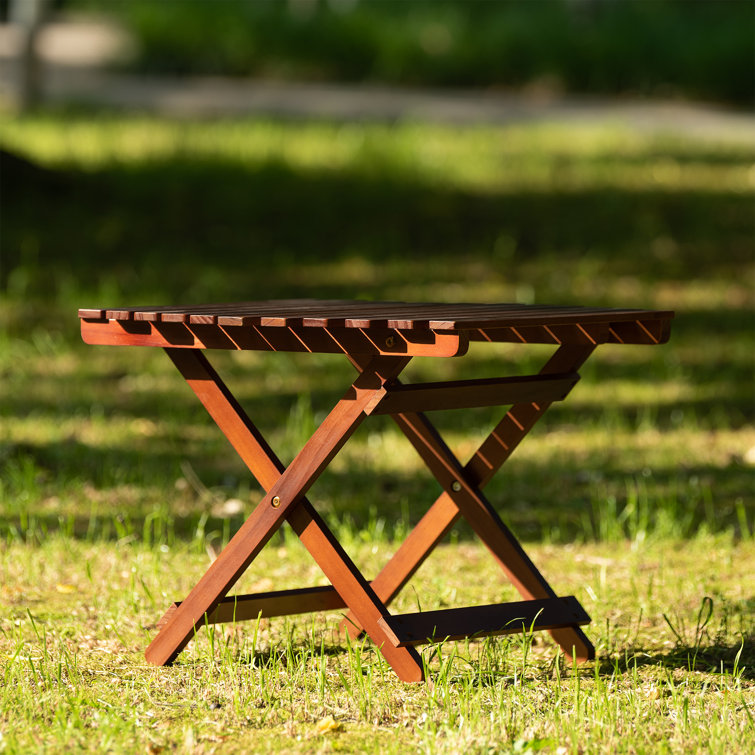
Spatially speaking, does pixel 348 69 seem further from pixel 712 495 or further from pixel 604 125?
pixel 712 495

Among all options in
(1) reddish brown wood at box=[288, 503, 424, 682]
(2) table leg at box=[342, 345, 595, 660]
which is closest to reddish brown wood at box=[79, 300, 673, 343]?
(2) table leg at box=[342, 345, 595, 660]

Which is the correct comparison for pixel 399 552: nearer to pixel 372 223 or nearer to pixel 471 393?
pixel 471 393

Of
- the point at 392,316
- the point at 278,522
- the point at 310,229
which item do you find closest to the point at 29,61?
the point at 310,229

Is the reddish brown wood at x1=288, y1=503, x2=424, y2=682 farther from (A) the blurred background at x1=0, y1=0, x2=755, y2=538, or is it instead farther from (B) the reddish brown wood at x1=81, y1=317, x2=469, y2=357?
(A) the blurred background at x1=0, y1=0, x2=755, y2=538

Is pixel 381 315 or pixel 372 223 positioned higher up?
pixel 381 315

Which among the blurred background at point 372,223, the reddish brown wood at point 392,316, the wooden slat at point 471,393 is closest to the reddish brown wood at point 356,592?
the wooden slat at point 471,393

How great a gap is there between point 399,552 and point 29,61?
33.4 ft

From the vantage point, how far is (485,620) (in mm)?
3420

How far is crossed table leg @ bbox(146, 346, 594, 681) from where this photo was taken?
325cm

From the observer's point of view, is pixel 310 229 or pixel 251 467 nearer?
pixel 251 467

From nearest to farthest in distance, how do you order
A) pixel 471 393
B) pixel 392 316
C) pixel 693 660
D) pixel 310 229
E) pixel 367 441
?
pixel 392 316, pixel 471 393, pixel 693 660, pixel 367 441, pixel 310 229

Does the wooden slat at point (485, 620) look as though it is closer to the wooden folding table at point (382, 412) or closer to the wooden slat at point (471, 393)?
the wooden folding table at point (382, 412)

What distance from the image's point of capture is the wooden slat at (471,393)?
3.21 m

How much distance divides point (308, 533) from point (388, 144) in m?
7.57
